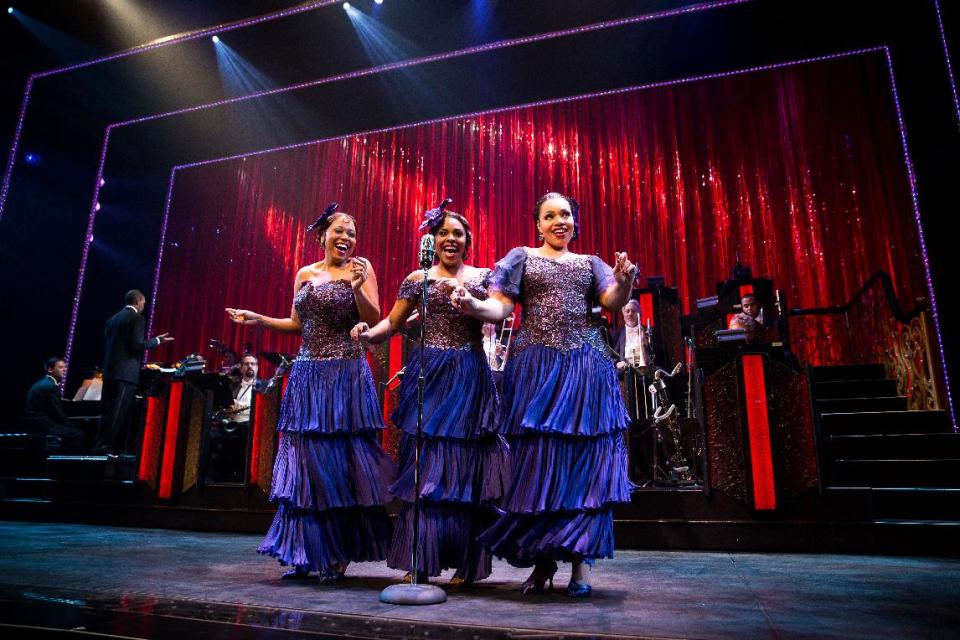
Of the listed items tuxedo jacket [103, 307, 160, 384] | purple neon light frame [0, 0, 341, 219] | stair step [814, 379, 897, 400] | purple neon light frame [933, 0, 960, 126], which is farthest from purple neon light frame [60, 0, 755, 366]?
stair step [814, 379, 897, 400]

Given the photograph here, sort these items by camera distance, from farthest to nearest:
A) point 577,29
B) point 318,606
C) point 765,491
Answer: point 577,29, point 765,491, point 318,606

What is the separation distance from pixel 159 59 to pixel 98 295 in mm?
4189

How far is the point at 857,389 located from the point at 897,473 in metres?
1.82

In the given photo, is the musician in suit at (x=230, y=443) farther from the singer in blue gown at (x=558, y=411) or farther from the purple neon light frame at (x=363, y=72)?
the purple neon light frame at (x=363, y=72)

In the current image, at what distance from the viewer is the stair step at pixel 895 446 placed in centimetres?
471

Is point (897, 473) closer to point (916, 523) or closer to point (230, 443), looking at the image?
point (916, 523)

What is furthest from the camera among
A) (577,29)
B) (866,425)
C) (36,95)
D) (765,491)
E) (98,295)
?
(98,295)

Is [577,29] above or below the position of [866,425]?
above

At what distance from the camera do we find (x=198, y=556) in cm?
354

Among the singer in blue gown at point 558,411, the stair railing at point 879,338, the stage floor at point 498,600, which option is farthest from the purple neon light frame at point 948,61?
the singer in blue gown at point 558,411

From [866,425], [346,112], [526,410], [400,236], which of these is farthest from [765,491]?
[346,112]

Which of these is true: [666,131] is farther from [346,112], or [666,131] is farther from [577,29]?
[346,112]

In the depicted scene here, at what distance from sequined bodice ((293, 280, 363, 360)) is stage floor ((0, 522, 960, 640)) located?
1059mm

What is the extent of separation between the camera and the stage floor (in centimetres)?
177
